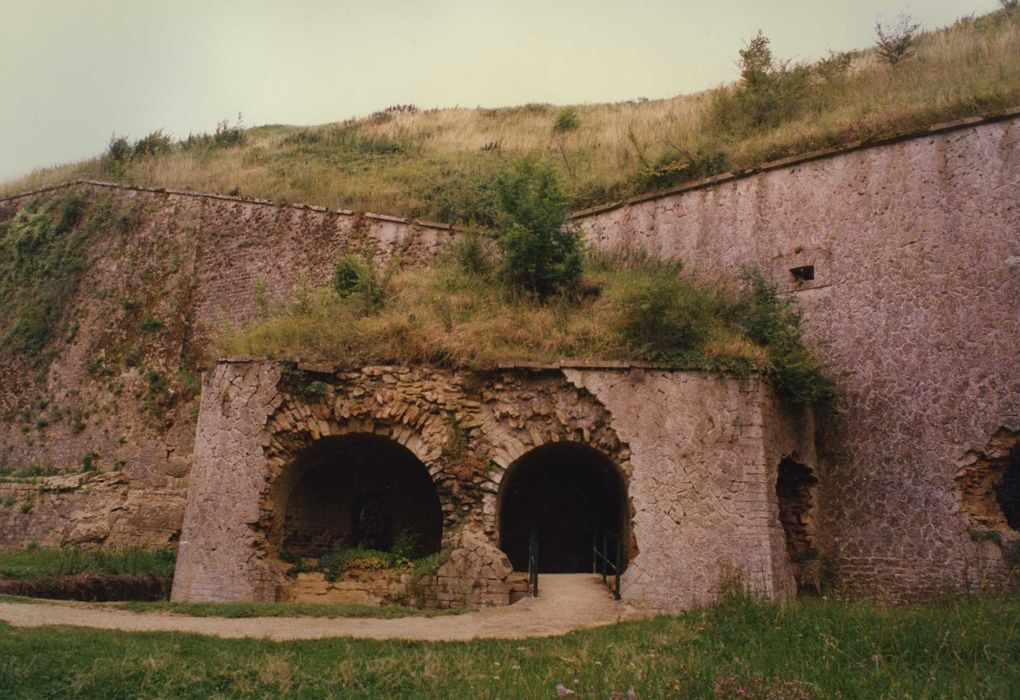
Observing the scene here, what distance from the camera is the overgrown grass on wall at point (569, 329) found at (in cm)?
1340

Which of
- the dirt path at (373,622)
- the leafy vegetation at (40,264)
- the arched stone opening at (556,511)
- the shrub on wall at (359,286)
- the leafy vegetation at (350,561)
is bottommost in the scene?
the dirt path at (373,622)

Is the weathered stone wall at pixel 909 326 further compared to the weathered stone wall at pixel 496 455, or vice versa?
the weathered stone wall at pixel 909 326

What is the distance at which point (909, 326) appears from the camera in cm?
1433

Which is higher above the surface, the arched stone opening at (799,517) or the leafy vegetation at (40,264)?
the leafy vegetation at (40,264)

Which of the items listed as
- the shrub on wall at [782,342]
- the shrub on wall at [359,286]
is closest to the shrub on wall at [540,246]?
the shrub on wall at [359,286]

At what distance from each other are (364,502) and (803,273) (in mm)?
9108

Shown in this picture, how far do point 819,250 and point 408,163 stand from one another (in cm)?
1439

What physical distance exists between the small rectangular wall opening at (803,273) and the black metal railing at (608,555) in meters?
5.94

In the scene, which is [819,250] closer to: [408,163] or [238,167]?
[408,163]

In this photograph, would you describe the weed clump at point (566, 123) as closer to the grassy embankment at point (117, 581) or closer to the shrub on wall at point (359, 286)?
the shrub on wall at point (359, 286)

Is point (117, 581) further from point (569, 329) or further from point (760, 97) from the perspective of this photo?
point (760, 97)

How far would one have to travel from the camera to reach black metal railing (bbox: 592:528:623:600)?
40.5ft

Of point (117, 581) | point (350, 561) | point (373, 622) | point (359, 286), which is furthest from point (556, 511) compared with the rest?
point (117, 581)

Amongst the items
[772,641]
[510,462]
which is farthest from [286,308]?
[772,641]
